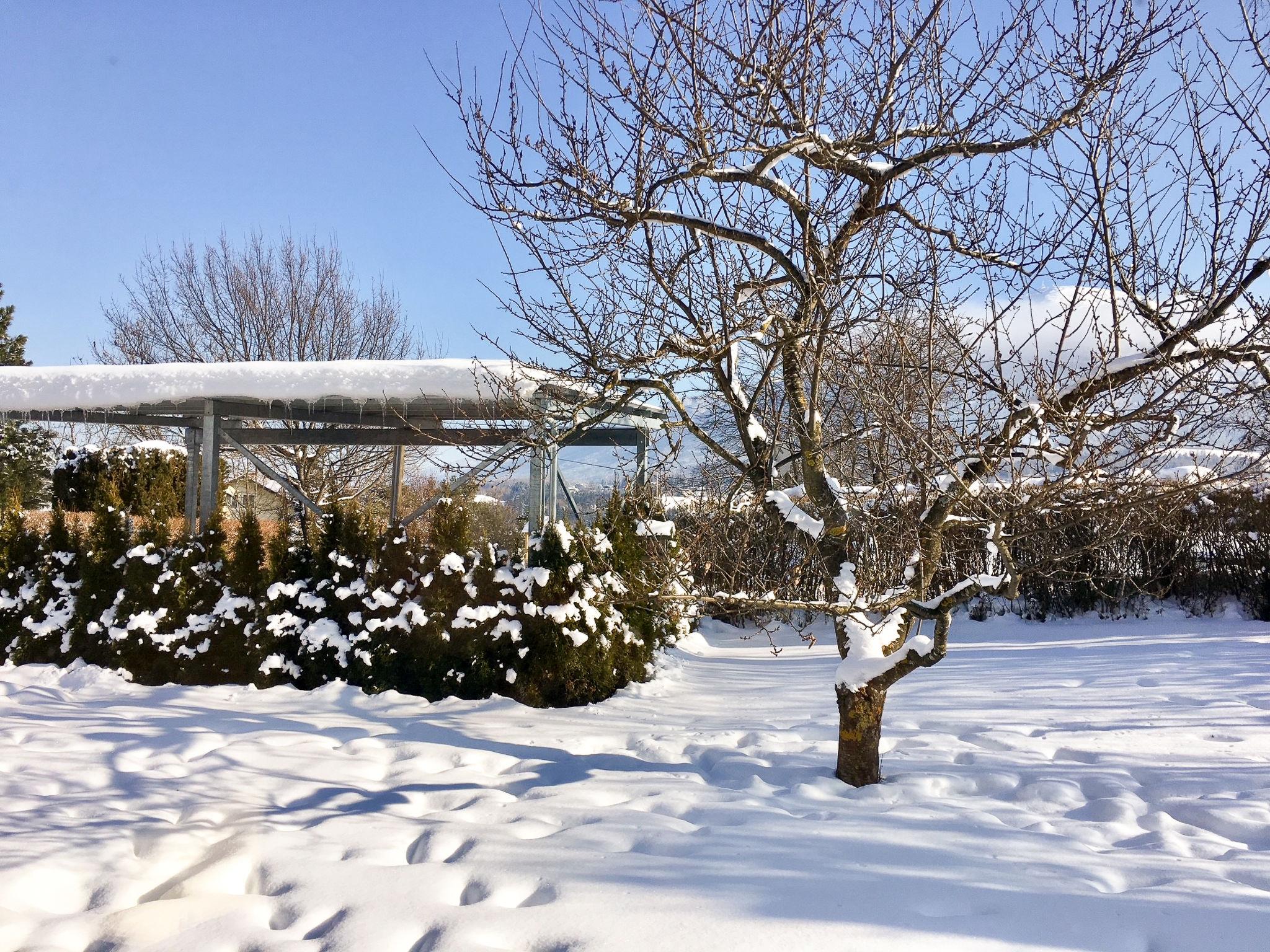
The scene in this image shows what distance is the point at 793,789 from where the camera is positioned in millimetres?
3785

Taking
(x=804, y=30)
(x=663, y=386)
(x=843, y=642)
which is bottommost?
(x=843, y=642)

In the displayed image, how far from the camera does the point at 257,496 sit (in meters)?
19.5

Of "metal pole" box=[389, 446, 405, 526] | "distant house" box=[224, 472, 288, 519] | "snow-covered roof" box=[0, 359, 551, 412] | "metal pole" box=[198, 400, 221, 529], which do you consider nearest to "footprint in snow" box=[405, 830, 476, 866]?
"snow-covered roof" box=[0, 359, 551, 412]

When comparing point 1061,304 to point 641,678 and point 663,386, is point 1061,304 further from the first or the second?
point 641,678

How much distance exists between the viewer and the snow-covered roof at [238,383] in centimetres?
693

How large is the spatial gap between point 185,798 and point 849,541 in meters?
3.43

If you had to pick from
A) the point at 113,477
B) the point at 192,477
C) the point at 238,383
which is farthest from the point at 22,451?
the point at 238,383

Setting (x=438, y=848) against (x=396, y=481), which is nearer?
(x=438, y=848)

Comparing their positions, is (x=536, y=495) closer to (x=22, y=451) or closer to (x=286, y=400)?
(x=286, y=400)

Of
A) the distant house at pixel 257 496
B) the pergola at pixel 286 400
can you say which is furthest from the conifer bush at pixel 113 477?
the pergola at pixel 286 400

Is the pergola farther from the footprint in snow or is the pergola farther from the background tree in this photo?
the background tree

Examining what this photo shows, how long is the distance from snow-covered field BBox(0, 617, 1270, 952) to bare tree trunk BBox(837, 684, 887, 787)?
0.36 feet

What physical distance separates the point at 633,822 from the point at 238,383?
5848 mm

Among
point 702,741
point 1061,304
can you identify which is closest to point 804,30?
point 1061,304
